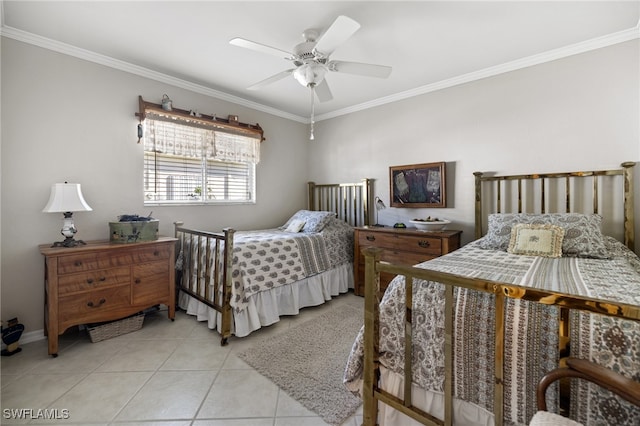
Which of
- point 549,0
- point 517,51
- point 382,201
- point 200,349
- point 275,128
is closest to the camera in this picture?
point 549,0

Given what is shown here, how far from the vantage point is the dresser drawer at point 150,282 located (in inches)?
97.0

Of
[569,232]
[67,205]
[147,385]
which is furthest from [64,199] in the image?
[569,232]

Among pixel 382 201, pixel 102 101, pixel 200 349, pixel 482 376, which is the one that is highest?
pixel 102 101

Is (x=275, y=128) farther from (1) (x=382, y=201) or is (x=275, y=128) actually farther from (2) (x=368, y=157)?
(1) (x=382, y=201)

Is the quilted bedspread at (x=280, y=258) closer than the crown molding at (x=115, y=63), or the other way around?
the crown molding at (x=115, y=63)

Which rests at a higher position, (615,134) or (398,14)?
(398,14)

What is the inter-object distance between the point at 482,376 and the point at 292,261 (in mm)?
2043

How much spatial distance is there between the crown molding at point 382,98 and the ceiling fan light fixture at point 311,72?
5.67 feet

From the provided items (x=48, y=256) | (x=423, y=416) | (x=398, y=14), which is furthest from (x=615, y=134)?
(x=48, y=256)

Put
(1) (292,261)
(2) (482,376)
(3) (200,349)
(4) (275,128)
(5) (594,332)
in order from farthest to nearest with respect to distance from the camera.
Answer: (4) (275,128) → (1) (292,261) → (3) (200,349) → (2) (482,376) → (5) (594,332)

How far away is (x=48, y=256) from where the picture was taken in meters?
2.03

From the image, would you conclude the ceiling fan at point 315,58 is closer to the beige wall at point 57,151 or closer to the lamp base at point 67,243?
the beige wall at point 57,151

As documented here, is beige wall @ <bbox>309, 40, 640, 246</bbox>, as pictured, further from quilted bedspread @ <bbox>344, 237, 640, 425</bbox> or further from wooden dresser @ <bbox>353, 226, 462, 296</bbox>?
quilted bedspread @ <bbox>344, 237, 640, 425</bbox>

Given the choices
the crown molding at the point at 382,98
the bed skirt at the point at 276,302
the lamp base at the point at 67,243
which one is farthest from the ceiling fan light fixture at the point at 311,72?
the lamp base at the point at 67,243
